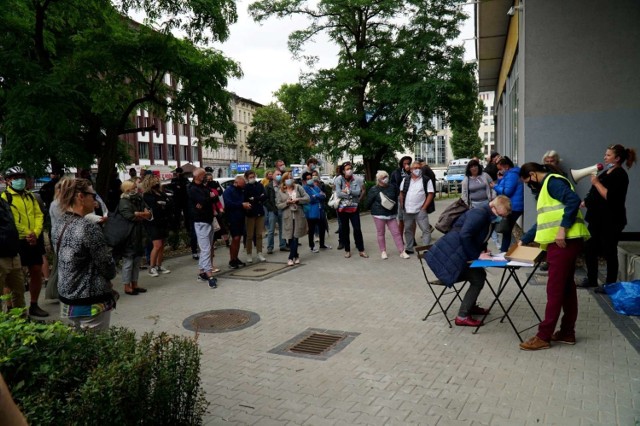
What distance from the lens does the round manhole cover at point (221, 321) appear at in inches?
260

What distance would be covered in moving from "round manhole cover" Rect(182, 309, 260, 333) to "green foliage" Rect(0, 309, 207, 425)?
308cm

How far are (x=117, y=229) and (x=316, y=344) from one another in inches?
173

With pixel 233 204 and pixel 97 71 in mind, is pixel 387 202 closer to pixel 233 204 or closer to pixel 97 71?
pixel 233 204

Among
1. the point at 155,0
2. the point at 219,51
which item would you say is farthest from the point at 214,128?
the point at 155,0

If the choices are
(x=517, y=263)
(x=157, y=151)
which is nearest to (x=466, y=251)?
(x=517, y=263)

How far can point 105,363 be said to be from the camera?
122 inches

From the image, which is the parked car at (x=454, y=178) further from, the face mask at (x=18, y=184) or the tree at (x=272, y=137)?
the face mask at (x=18, y=184)

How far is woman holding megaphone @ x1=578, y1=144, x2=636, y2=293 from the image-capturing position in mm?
6963

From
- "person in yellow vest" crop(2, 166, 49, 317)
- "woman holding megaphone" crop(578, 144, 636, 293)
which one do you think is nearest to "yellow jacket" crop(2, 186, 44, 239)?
"person in yellow vest" crop(2, 166, 49, 317)

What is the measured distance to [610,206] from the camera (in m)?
7.12

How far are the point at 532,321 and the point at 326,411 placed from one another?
11.0ft

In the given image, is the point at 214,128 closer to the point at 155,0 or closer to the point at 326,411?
the point at 155,0

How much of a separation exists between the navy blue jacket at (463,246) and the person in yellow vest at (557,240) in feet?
2.05

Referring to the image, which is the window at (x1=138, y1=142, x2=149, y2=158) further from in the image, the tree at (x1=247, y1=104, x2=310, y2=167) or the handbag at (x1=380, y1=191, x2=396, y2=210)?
the handbag at (x1=380, y1=191, x2=396, y2=210)
